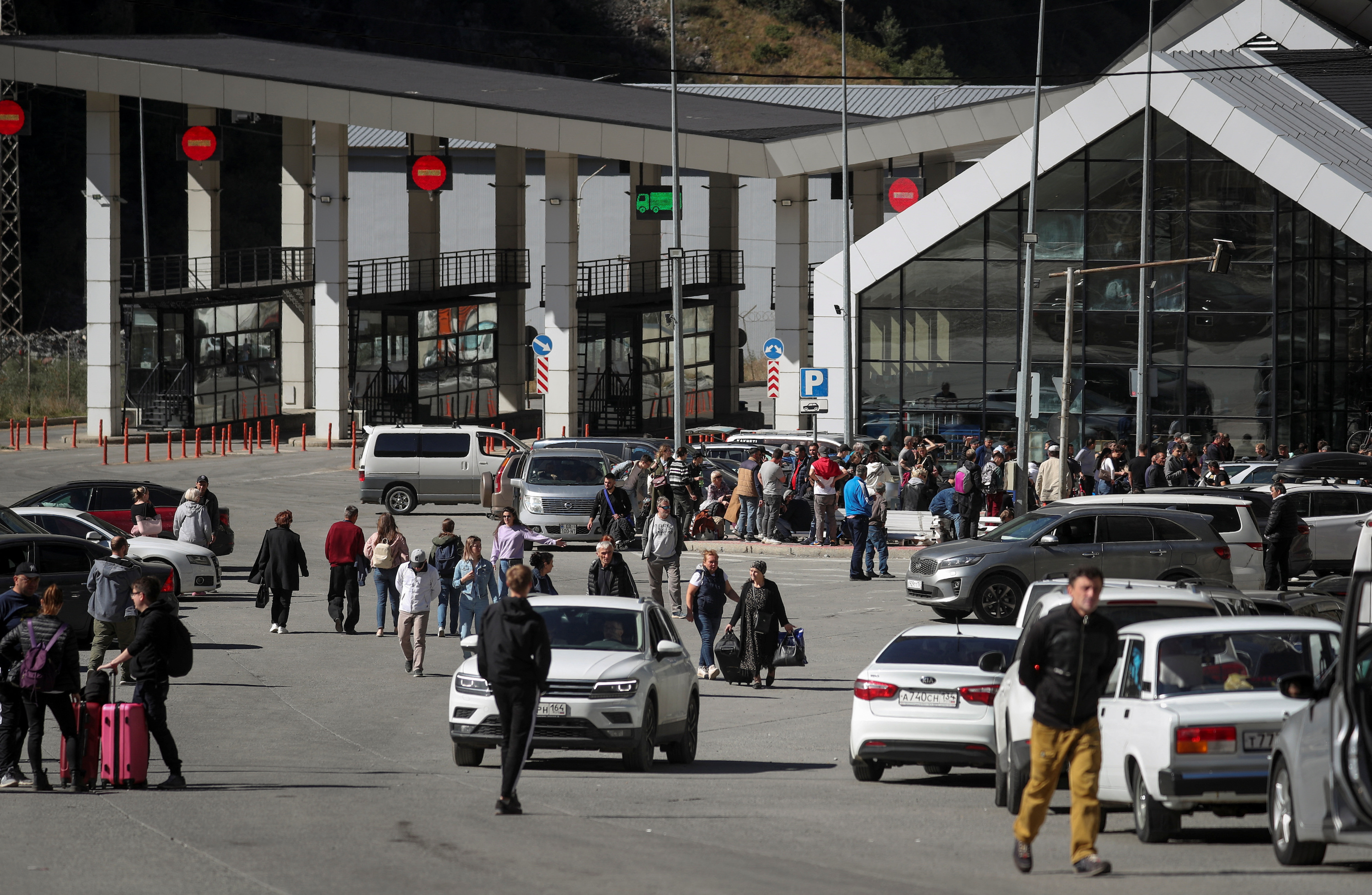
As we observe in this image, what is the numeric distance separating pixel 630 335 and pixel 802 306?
9948mm

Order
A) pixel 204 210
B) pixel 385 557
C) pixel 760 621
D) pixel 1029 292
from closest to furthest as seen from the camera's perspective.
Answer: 1. pixel 760 621
2. pixel 385 557
3. pixel 1029 292
4. pixel 204 210

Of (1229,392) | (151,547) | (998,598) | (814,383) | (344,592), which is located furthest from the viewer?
(1229,392)

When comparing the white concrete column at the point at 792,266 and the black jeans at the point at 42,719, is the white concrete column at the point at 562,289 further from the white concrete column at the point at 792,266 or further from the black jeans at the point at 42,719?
the black jeans at the point at 42,719

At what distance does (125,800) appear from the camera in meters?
12.9

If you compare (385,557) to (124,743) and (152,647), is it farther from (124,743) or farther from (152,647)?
(124,743)

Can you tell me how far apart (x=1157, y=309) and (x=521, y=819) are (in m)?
35.4

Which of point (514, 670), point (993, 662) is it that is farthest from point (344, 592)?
point (993, 662)

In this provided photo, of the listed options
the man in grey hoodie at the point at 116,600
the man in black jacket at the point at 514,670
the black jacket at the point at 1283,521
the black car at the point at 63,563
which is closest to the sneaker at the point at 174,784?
the man in black jacket at the point at 514,670

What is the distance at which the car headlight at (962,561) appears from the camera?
2406cm

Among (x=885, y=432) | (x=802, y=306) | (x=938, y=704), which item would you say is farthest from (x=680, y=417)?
(x=938, y=704)

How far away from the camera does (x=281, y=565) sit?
23359 millimetres

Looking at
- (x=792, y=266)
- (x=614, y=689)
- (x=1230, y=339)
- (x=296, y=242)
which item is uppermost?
(x=296, y=242)

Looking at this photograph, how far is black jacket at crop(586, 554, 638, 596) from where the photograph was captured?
20.8 meters

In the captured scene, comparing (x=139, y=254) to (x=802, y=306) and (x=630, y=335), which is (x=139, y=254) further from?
(x=802, y=306)
